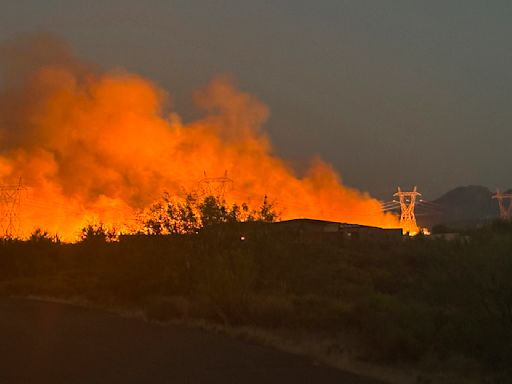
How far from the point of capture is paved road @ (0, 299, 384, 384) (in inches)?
593

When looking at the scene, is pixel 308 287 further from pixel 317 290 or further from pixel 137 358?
pixel 137 358

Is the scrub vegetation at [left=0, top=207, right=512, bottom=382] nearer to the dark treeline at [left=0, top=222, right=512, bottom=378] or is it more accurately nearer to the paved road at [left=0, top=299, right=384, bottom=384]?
the dark treeline at [left=0, top=222, right=512, bottom=378]

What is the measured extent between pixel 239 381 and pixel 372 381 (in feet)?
8.33

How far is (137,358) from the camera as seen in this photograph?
17672 mm

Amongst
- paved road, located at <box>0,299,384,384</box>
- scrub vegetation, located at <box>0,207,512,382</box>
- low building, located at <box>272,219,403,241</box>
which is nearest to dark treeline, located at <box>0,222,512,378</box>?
scrub vegetation, located at <box>0,207,512,382</box>

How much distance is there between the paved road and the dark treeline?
296 centimetres

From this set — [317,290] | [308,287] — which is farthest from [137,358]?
[308,287]

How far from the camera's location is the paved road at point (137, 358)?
15.1 m

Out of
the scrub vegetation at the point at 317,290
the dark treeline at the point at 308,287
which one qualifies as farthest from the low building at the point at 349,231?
the scrub vegetation at the point at 317,290

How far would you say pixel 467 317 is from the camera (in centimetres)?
1866

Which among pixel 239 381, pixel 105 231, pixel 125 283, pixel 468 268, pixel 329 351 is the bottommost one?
pixel 239 381

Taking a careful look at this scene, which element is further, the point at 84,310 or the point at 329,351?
the point at 84,310

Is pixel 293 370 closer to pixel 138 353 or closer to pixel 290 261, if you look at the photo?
pixel 138 353

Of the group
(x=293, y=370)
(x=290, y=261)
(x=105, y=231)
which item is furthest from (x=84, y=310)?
(x=105, y=231)
